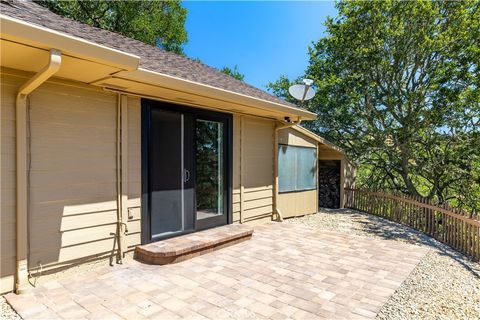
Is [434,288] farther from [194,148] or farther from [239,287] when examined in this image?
[194,148]

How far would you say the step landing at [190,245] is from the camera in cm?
409

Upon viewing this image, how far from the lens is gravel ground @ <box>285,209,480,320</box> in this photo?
3.03 m

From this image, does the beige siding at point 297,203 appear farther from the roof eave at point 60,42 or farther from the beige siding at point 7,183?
the beige siding at point 7,183

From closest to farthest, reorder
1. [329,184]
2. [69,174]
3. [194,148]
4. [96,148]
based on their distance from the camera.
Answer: [69,174] < [96,148] < [194,148] < [329,184]

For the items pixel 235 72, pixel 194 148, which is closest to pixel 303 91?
pixel 194 148

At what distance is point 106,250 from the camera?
3957 mm

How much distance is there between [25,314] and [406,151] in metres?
Answer: 10.5

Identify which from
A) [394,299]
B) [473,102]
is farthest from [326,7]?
[394,299]

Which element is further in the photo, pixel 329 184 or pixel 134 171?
pixel 329 184

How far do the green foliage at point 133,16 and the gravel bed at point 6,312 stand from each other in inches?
511

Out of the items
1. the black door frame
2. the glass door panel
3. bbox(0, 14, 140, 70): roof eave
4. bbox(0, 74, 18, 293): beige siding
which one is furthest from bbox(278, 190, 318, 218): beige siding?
bbox(0, 74, 18, 293): beige siding

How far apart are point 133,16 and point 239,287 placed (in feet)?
44.9

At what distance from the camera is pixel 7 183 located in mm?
3074

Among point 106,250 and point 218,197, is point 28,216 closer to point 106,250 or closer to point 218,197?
point 106,250
